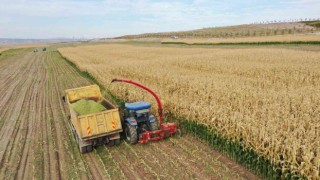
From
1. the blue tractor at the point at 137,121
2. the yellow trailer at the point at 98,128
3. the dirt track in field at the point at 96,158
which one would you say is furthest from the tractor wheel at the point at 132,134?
the yellow trailer at the point at 98,128

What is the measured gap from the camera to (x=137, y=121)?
9719mm

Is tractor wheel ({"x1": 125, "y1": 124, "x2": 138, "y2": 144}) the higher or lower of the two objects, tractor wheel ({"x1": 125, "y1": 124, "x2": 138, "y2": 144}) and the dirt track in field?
the higher

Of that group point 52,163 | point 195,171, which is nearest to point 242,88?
point 195,171

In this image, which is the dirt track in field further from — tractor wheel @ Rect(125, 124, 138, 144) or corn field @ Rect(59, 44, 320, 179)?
corn field @ Rect(59, 44, 320, 179)

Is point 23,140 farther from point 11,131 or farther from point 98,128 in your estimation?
point 98,128

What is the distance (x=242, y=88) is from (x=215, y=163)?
6377mm

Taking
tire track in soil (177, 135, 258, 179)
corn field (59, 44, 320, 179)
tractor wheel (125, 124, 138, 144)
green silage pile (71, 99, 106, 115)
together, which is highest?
green silage pile (71, 99, 106, 115)

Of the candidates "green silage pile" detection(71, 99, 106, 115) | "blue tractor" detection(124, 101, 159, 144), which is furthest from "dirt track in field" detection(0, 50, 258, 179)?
"green silage pile" detection(71, 99, 106, 115)

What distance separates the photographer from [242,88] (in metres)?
13.7

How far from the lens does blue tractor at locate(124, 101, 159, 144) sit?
9.46 metres

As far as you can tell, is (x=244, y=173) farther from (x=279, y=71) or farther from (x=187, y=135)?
(x=279, y=71)

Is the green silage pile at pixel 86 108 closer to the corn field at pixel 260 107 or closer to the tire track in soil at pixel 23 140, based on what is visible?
the tire track in soil at pixel 23 140

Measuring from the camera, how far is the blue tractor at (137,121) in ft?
31.0

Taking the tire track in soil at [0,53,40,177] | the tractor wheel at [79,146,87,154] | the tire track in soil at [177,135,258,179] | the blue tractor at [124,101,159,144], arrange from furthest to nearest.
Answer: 1. the blue tractor at [124,101,159,144]
2. the tractor wheel at [79,146,87,154]
3. the tire track in soil at [0,53,40,177]
4. the tire track in soil at [177,135,258,179]
